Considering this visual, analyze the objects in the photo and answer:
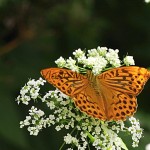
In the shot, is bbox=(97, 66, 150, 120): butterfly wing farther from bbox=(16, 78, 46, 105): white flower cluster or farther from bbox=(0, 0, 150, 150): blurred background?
bbox=(0, 0, 150, 150): blurred background

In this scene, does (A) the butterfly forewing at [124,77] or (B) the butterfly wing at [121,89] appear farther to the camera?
(A) the butterfly forewing at [124,77]

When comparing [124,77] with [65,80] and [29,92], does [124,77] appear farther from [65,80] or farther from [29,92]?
[29,92]

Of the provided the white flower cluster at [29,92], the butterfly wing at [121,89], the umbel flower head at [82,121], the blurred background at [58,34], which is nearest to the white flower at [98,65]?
the umbel flower head at [82,121]

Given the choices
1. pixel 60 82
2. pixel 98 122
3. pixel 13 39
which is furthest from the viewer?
pixel 13 39

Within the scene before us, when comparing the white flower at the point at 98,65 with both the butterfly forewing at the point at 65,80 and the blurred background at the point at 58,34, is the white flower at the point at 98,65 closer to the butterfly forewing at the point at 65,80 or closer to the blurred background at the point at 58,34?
the butterfly forewing at the point at 65,80

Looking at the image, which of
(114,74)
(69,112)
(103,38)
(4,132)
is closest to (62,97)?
(69,112)

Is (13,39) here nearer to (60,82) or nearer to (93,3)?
(93,3)

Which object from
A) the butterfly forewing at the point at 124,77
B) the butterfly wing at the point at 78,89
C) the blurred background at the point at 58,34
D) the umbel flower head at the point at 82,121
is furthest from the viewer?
the blurred background at the point at 58,34
